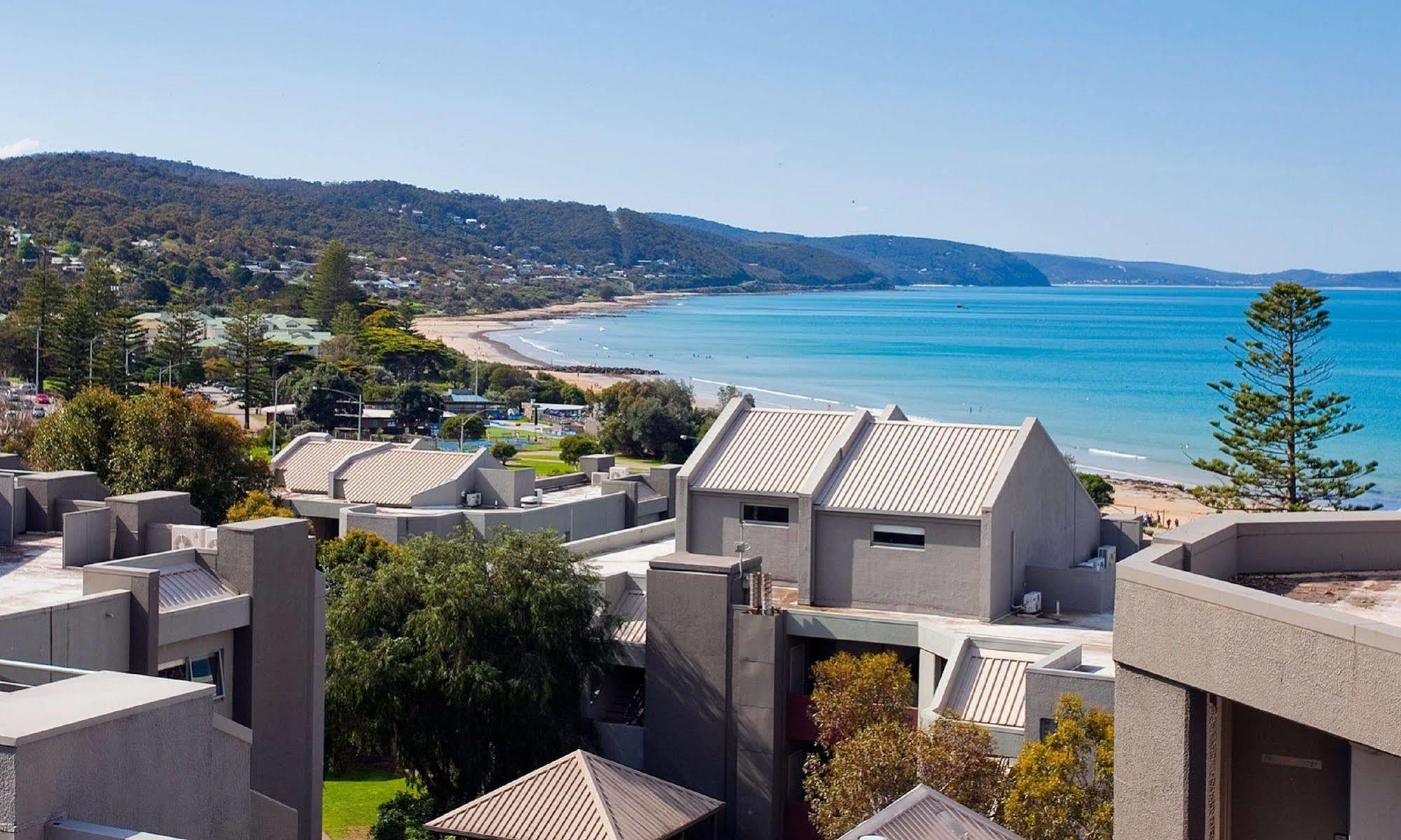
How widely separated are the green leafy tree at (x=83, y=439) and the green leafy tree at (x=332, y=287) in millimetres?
84492

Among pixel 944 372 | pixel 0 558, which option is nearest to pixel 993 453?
pixel 0 558

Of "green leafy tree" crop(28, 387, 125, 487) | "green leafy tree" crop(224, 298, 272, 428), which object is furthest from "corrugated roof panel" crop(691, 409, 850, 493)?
"green leafy tree" crop(224, 298, 272, 428)

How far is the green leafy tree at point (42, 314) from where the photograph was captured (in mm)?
65750

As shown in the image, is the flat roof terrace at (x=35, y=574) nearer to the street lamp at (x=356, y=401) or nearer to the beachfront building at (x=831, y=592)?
the beachfront building at (x=831, y=592)

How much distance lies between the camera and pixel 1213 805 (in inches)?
274

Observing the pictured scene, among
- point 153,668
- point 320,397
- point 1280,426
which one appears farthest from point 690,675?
point 320,397

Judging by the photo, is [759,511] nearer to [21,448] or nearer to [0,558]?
[0,558]

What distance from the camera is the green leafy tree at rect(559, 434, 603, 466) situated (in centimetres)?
6059

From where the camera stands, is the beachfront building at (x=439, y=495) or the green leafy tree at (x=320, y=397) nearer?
the beachfront building at (x=439, y=495)

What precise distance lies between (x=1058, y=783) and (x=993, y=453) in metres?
9.26

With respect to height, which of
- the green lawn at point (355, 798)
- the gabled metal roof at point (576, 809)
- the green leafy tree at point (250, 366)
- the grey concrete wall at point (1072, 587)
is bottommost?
the green lawn at point (355, 798)

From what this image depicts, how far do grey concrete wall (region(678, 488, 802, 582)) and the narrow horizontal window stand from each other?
1.30 meters

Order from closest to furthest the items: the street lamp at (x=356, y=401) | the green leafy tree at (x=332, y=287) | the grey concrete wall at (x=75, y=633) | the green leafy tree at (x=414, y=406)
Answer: the grey concrete wall at (x=75, y=633) → the street lamp at (x=356, y=401) → the green leafy tree at (x=414, y=406) → the green leafy tree at (x=332, y=287)

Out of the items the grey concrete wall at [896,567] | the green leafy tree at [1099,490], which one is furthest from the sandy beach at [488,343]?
the grey concrete wall at [896,567]
